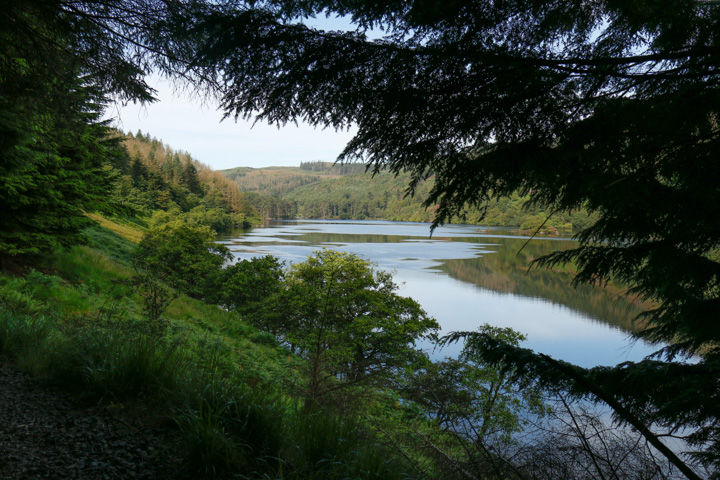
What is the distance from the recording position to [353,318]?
12023 millimetres

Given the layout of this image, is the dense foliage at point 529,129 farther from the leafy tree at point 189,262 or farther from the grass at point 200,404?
the leafy tree at point 189,262

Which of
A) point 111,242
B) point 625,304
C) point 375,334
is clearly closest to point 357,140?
point 375,334

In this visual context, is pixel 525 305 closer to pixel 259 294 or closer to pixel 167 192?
pixel 259 294

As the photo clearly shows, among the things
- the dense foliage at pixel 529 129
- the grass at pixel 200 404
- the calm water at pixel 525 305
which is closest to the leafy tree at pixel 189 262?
the calm water at pixel 525 305

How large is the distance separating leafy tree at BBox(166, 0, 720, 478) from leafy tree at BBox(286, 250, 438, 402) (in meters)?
8.59

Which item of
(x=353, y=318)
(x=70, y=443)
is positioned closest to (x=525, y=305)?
(x=353, y=318)

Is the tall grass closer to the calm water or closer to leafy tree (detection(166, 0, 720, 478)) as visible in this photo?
leafy tree (detection(166, 0, 720, 478))

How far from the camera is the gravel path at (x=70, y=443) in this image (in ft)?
6.43

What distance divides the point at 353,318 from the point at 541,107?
10681 mm

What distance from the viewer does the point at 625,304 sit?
20.9m

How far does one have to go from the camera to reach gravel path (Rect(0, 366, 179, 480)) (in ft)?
6.43

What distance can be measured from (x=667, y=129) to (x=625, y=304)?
78.5ft

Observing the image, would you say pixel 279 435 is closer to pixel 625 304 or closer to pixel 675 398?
pixel 675 398

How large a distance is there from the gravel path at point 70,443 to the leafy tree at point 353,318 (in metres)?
7.75
